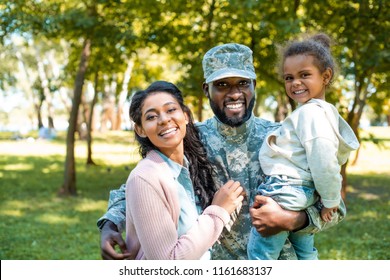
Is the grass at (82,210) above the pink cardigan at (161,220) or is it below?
below

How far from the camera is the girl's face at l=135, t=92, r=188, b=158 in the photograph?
2.50 meters

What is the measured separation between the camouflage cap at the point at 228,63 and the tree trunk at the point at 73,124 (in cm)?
1009

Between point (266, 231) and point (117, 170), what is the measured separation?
15344 mm

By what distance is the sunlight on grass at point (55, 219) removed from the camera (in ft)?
34.7

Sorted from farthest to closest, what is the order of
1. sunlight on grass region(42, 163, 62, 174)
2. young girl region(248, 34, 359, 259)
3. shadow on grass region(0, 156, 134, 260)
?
sunlight on grass region(42, 163, 62, 174) → shadow on grass region(0, 156, 134, 260) → young girl region(248, 34, 359, 259)

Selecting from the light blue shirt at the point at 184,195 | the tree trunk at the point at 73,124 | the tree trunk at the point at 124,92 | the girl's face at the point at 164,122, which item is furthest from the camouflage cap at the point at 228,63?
the tree trunk at the point at 124,92

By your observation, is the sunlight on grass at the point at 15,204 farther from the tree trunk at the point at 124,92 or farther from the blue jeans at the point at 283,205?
the blue jeans at the point at 283,205

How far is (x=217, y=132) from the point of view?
3.14 metres

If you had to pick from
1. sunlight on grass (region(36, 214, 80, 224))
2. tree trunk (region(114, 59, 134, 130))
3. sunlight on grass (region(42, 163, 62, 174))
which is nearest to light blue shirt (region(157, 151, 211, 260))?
sunlight on grass (region(36, 214, 80, 224))

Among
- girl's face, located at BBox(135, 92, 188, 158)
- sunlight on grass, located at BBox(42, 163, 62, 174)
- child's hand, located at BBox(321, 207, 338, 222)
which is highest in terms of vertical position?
girl's face, located at BBox(135, 92, 188, 158)

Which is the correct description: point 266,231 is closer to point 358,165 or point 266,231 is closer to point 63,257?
point 63,257

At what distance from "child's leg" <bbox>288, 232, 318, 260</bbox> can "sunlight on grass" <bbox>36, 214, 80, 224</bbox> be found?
26.4ft

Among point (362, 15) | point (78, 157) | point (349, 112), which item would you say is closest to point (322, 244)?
point (349, 112)

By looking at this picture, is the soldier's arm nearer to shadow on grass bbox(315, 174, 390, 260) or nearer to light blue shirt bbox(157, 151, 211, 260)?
light blue shirt bbox(157, 151, 211, 260)
